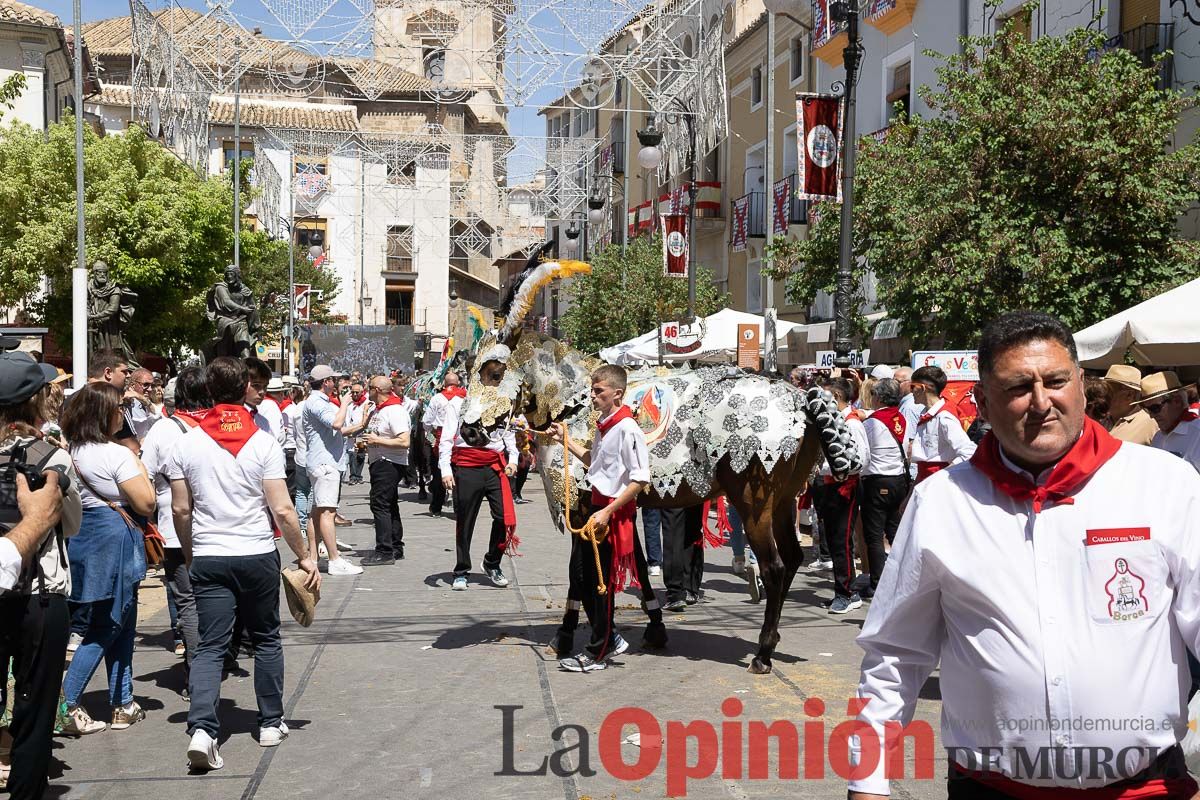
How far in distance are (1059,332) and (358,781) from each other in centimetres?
402

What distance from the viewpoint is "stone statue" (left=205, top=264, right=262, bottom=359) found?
53.6 ft

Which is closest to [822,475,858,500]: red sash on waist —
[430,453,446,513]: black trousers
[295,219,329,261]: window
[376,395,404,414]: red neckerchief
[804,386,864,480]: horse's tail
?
[804,386,864,480]: horse's tail

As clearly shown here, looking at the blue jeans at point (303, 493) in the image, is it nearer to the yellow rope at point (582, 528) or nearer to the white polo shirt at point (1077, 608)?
the yellow rope at point (582, 528)

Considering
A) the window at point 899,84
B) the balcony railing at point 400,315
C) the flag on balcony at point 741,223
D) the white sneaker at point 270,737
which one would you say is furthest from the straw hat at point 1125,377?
the balcony railing at point 400,315

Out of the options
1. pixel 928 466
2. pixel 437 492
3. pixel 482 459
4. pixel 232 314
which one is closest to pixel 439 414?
pixel 437 492

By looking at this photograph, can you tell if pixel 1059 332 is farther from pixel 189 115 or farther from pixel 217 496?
pixel 189 115

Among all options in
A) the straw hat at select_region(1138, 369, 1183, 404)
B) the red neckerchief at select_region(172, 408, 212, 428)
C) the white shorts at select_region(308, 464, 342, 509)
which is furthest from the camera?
the white shorts at select_region(308, 464, 342, 509)

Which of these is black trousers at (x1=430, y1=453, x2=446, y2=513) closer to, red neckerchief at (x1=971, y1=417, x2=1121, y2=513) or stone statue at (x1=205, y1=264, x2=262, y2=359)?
stone statue at (x1=205, y1=264, x2=262, y2=359)

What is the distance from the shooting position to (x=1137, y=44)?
60.8 ft

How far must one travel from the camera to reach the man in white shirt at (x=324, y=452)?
446 inches

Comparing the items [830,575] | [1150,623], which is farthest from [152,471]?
[830,575]

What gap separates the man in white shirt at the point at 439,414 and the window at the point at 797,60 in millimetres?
21072

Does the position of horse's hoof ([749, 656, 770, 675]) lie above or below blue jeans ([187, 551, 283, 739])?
below

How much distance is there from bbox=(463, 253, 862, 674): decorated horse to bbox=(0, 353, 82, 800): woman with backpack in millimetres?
3866
